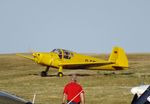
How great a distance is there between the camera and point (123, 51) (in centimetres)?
3772

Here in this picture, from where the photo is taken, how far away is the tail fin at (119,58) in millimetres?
37188

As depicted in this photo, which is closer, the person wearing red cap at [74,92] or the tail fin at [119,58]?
the person wearing red cap at [74,92]

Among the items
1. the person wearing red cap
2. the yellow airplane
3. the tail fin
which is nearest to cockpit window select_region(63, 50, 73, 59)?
the yellow airplane

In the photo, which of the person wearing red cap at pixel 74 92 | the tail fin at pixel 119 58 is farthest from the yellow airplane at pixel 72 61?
the person wearing red cap at pixel 74 92

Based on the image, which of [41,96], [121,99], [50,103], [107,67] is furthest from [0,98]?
[107,67]

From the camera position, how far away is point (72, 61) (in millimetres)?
→ 35312

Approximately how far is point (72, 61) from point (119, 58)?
427 cm

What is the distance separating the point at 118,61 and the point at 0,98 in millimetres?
31499

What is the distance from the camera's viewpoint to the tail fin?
37188 mm

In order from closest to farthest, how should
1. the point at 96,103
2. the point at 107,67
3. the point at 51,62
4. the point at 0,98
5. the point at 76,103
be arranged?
the point at 0,98 → the point at 76,103 → the point at 96,103 → the point at 51,62 → the point at 107,67

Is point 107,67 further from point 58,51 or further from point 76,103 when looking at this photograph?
point 76,103

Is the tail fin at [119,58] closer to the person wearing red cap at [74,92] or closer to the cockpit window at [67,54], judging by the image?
the cockpit window at [67,54]

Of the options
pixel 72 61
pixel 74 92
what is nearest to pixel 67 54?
pixel 72 61

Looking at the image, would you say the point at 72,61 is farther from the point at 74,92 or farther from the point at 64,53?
the point at 74,92
